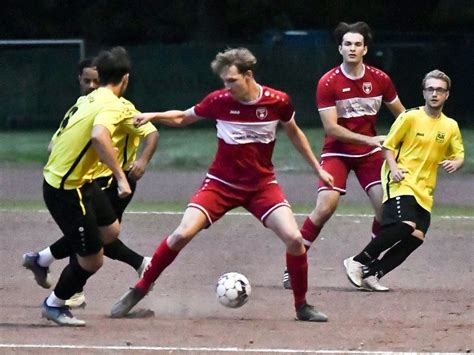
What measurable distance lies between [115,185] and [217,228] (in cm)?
462

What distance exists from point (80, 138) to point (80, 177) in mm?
270

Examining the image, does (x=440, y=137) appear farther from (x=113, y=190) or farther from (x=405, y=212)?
(x=113, y=190)

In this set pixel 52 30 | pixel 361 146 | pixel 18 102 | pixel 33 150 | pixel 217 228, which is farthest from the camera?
pixel 52 30

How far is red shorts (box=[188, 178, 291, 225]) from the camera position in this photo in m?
9.31

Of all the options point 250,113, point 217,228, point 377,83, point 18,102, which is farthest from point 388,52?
point 250,113

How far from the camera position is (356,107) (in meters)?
11.0

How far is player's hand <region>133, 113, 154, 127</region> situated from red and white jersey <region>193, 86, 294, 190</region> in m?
0.38

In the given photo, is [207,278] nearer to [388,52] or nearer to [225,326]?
[225,326]

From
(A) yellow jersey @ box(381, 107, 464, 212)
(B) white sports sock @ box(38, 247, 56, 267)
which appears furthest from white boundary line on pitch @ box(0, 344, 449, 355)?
(A) yellow jersey @ box(381, 107, 464, 212)

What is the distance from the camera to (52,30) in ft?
111

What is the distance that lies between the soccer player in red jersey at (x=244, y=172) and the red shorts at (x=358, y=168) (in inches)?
64.6

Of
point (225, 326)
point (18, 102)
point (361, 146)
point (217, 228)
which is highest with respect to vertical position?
point (361, 146)

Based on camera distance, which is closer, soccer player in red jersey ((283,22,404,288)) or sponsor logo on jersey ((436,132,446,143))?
sponsor logo on jersey ((436,132,446,143))

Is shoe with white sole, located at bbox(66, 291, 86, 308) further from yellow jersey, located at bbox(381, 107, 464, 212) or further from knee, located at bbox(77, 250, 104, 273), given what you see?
yellow jersey, located at bbox(381, 107, 464, 212)
